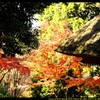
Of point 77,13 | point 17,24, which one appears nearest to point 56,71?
point 17,24

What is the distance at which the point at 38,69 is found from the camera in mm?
15320

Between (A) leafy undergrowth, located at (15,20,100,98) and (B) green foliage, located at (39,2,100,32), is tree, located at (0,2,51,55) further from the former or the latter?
(B) green foliage, located at (39,2,100,32)

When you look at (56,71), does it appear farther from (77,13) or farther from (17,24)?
(77,13)

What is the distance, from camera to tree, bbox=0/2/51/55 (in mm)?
11898

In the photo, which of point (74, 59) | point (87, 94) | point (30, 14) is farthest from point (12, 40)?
point (87, 94)

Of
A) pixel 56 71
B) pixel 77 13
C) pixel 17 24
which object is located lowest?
pixel 56 71

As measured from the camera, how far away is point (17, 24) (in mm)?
12484

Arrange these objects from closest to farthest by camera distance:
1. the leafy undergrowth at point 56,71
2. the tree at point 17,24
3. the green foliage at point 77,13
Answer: the tree at point 17,24 < the leafy undergrowth at point 56,71 < the green foliage at point 77,13

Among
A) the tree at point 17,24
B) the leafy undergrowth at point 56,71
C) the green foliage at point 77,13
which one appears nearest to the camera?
the tree at point 17,24

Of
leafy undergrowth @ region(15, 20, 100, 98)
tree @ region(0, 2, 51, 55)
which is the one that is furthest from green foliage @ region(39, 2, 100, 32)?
tree @ region(0, 2, 51, 55)

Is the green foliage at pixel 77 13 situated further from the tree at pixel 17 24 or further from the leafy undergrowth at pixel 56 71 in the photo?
the tree at pixel 17 24

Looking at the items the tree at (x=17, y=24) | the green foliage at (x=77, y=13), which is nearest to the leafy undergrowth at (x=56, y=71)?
the tree at (x=17, y=24)

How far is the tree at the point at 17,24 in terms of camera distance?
11.9m

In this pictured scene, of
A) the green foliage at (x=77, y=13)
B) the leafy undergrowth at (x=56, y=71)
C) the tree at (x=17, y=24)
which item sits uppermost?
the green foliage at (x=77, y=13)
